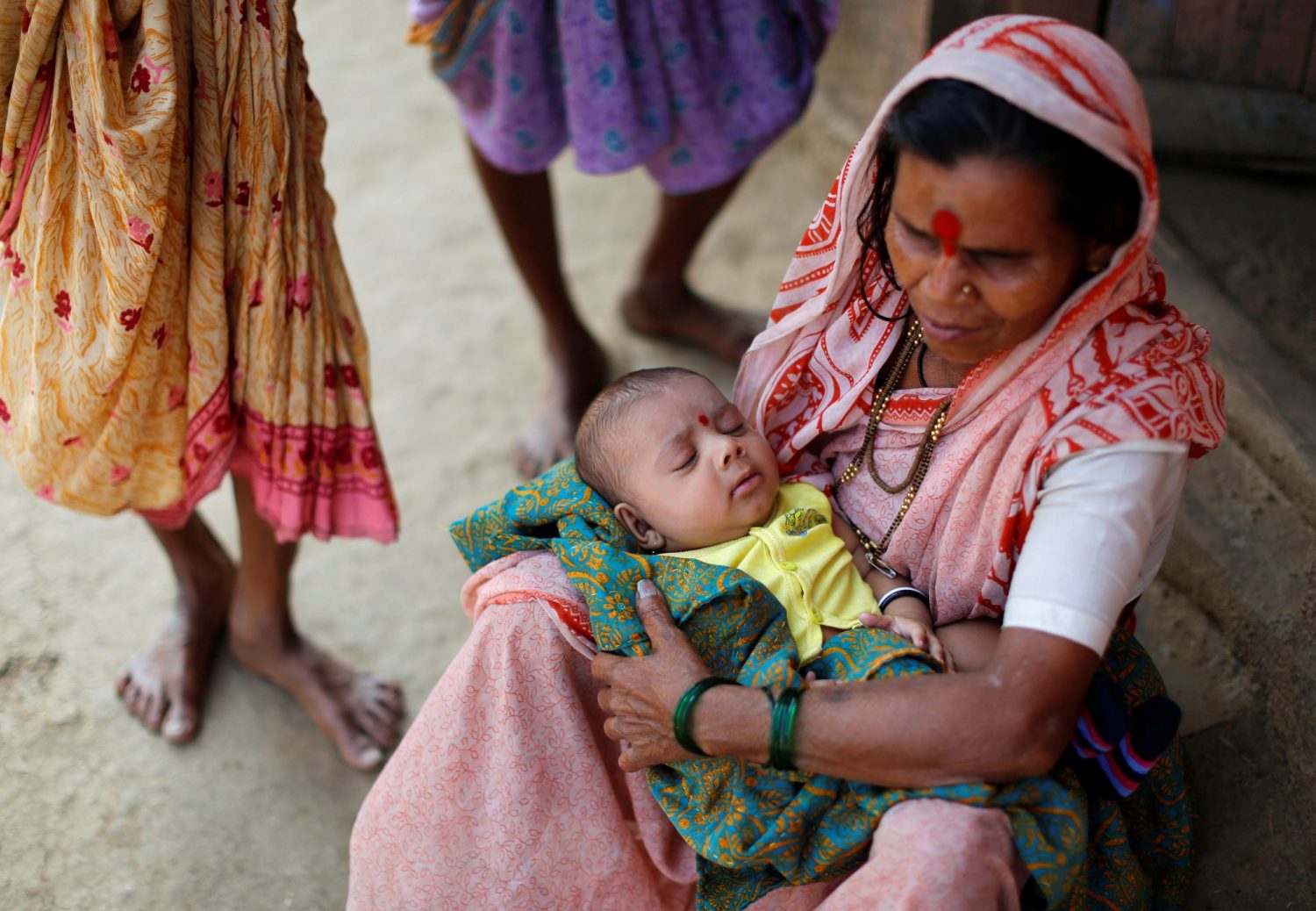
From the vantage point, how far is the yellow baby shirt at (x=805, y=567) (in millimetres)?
1703

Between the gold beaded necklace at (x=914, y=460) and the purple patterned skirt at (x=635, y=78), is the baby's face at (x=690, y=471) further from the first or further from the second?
the purple patterned skirt at (x=635, y=78)

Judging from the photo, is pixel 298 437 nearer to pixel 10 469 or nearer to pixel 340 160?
pixel 10 469

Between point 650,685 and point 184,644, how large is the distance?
1.41m

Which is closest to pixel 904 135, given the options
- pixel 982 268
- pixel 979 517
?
pixel 982 268

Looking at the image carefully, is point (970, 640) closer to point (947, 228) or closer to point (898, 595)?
point (898, 595)

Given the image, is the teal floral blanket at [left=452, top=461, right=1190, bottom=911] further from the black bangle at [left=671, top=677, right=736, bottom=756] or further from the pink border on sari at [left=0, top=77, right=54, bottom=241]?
the pink border on sari at [left=0, top=77, right=54, bottom=241]

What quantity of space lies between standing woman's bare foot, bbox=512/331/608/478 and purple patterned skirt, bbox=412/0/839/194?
1.88 feet

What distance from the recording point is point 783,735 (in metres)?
1.52

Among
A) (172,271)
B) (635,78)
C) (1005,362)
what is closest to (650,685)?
Result: (1005,362)

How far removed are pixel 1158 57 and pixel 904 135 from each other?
195 cm

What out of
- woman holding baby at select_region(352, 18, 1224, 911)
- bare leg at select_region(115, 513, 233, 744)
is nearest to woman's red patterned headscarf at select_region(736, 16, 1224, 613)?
woman holding baby at select_region(352, 18, 1224, 911)

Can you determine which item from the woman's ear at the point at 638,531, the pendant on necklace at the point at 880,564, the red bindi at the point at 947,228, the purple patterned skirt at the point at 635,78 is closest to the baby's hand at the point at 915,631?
the pendant on necklace at the point at 880,564

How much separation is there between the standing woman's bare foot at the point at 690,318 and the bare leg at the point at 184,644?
1374 millimetres

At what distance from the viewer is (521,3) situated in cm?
261
